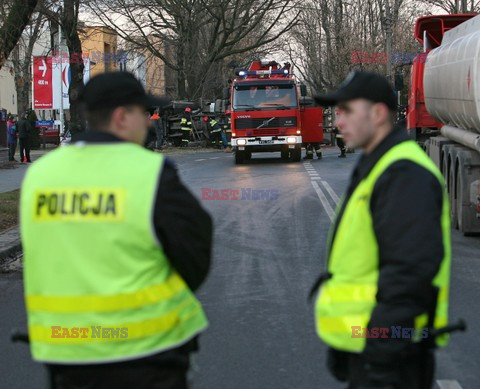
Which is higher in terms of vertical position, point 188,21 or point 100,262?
point 188,21

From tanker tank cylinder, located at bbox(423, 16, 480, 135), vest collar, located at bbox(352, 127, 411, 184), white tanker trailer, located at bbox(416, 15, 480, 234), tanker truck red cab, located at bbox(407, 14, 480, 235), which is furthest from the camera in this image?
tanker truck red cab, located at bbox(407, 14, 480, 235)

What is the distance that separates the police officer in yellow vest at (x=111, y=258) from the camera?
2.99 metres

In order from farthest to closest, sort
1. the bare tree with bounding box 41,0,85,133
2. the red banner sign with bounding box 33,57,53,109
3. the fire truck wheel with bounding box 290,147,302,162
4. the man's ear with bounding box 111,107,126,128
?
the red banner sign with bounding box 33,57,53,109 → the fire truck wheel with bounding box 290,147,302,162 → the bare tree with bounding box 41,0,85,133 → the man's ear with bounding box 111,107,126,128

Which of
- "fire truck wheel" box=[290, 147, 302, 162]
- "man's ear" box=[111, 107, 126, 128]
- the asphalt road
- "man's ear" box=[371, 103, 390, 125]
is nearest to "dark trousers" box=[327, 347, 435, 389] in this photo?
"man's ear" box=[371, 103, 390, 125]

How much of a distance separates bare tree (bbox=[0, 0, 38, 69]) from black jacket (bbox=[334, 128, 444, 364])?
496 inches

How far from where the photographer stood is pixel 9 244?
1181cm

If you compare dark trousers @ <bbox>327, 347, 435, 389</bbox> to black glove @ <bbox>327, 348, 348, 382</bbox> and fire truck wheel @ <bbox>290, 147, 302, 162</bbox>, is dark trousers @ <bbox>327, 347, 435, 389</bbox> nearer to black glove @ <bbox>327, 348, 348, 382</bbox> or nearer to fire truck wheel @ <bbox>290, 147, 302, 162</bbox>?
black glove @ <bbox>327, 348, 348, 382</bbox>

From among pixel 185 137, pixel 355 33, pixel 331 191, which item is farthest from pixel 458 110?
pixel 355 33

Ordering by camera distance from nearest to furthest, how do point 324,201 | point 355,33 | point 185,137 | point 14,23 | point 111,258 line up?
point 111,258 < point 14,23 < point 324,201 < point 185,137 < point 355,33

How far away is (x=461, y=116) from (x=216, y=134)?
32.0 m

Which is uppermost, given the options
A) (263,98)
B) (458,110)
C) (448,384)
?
(263,98)

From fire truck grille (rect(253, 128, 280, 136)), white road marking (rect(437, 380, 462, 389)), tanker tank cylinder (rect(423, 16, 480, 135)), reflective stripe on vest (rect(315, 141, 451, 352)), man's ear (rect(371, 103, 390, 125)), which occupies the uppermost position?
tanker tank cylinder (rect(423, 16, 480, 135))

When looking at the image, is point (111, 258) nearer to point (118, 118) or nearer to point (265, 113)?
point (118, 118)

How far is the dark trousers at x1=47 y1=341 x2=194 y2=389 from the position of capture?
9.87 ft
